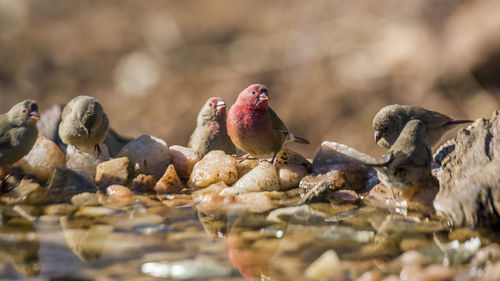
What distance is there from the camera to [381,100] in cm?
819

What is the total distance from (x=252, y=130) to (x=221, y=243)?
1077 mm

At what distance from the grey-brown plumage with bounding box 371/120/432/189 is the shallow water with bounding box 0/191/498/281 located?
161mm

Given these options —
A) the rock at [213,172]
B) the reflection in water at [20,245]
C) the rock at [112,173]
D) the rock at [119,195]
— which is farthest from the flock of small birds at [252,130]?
the reflection in water at [20,245]

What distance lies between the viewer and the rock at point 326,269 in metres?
1.93

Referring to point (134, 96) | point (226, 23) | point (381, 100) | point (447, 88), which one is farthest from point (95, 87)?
point (447, 88)

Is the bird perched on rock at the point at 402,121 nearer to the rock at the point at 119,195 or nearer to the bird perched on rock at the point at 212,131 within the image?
the bird perched on rock at the point at 212,131

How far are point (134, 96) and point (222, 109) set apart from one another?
6.74 meters

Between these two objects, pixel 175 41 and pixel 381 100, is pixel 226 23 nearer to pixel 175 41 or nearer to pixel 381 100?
pixel 175 41

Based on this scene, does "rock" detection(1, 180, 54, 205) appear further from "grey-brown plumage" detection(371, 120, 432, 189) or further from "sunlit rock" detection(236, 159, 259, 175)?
"grey-brown plumage" detection(371, 120, 432, 189)

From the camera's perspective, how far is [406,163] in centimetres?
258

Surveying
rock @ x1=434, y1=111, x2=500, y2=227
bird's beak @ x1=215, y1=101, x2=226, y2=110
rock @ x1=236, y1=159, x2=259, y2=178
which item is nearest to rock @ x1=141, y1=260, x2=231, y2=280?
rock @ x1=434, y1=111, x2=500, y2=227

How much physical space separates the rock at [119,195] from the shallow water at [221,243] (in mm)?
92

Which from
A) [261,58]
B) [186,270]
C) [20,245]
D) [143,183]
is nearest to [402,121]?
[143,183]

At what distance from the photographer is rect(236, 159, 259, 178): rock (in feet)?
11.2
